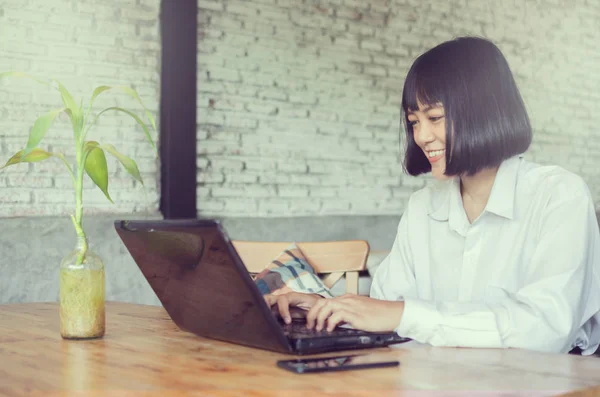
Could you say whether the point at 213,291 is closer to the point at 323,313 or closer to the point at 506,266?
the point at 323,313

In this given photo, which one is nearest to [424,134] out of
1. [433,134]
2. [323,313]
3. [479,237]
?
[433,134]

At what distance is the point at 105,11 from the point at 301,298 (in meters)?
3.56

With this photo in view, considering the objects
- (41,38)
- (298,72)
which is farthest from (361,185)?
(41,38)

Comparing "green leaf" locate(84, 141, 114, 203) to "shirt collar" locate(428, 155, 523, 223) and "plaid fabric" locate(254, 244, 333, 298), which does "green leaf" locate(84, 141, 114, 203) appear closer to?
"shirt collar" locate(428, 155, 523, 223)

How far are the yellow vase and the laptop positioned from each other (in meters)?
0.10

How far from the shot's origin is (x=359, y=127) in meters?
6.00

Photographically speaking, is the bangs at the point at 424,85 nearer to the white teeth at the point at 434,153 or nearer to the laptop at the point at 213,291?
the white teeth at the point at 434,153

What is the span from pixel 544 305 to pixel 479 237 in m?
0.37

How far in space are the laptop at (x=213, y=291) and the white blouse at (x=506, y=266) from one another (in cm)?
15

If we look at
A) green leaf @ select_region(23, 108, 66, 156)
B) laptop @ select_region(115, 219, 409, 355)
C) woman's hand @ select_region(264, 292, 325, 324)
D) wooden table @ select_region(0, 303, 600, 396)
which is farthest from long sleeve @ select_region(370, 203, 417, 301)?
green leaf @ select_region(23, 108, 66, 156)

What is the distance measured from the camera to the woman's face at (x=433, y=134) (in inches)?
71.1

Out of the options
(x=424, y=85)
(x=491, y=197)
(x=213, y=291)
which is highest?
(x=424, y=85)

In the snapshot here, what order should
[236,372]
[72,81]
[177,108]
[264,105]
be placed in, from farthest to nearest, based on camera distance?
1. [264,105]
2. [177,108]
3. [72,81]
4. [236,372]

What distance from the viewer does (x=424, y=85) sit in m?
1.80
